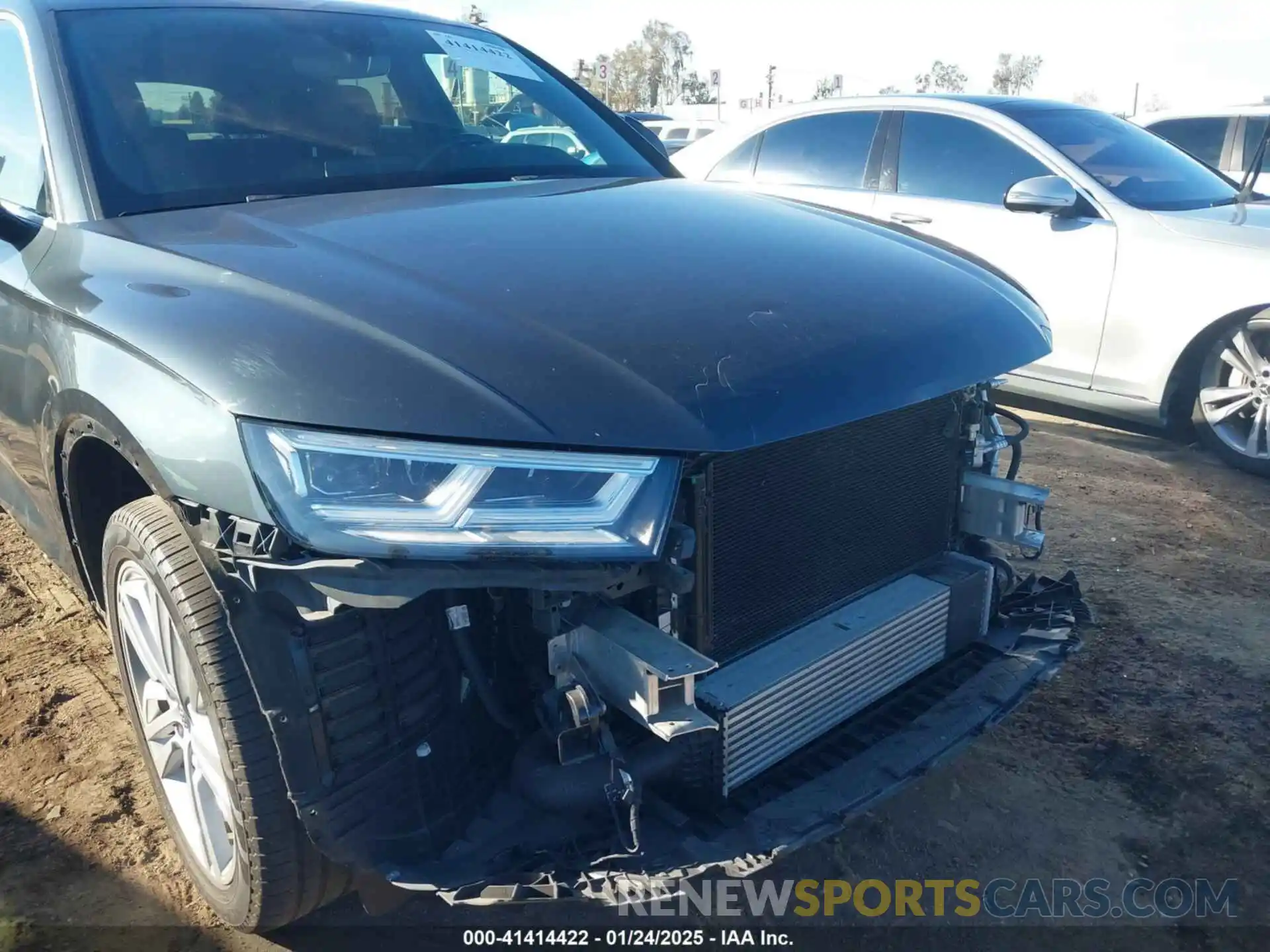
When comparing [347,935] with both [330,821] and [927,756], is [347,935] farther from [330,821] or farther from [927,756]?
[927,756]

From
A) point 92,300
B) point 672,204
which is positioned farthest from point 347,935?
point 672,204

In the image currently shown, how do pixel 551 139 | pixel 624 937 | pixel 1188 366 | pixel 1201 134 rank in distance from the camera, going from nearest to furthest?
pixel 624 937, pixel 551 139, pixel 1188 366, pixel 1201 134

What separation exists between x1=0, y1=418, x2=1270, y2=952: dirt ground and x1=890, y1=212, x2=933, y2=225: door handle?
248 cm

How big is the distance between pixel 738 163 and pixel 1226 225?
2.80 m

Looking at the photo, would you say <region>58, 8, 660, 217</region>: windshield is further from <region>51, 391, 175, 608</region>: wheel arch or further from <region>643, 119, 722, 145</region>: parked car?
<region>643, 119, 722, 145</region>: parked car

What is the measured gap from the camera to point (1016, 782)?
2.67 meters

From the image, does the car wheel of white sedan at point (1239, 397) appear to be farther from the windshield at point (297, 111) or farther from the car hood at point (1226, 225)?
the windshield at point (297, 111)

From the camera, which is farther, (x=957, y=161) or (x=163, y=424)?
(x=957, y=161)

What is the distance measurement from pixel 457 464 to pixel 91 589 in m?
1.38

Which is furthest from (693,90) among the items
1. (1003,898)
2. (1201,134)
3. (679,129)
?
(1003,898)

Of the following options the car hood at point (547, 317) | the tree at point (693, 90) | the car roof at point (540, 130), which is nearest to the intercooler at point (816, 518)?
the car hood at point (547, 317)

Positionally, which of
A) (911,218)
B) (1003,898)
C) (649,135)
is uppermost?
(649,135)

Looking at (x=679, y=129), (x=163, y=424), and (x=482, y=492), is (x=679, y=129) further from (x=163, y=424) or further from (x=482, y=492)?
(x=482, y=492)

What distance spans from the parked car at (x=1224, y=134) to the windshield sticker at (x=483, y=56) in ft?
20.3
